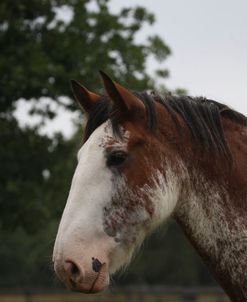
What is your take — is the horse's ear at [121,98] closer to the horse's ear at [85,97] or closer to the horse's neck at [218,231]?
the horse's ear at [85,97]

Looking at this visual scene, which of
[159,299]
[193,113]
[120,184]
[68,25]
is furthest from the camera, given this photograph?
[159,299]

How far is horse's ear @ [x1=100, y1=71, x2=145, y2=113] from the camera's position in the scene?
342cm

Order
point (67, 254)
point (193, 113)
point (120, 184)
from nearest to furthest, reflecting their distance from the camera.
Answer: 1. point (67, 254)
2. point (120, 184)
3. point (193, 113)

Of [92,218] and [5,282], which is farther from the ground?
[92,218]

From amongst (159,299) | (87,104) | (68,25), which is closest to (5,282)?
(159,299)

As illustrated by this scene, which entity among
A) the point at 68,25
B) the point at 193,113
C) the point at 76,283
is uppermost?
the point at 193,113

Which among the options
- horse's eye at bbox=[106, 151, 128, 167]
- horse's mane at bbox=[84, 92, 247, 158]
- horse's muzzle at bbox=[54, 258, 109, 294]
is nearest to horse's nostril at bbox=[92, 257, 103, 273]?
horse's muzzle at bbox=[54, 258, 109, 294]

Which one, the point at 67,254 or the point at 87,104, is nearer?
the point at 67,254

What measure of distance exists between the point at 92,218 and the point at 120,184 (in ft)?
0.73

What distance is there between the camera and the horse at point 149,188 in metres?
3.20

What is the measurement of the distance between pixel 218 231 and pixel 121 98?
0.80 metres

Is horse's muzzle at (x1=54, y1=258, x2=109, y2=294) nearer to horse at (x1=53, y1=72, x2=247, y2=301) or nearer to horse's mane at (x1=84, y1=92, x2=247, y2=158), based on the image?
horse at (x1=53, y1=72, x2=247, y2=301)

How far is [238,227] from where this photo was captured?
132 inches

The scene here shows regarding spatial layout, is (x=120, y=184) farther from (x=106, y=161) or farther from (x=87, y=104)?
(x=87, y=104)
